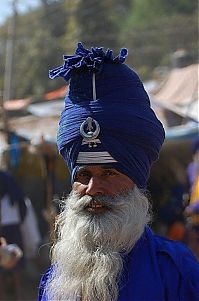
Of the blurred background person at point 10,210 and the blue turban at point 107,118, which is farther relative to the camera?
the blurred background person at point 10,210

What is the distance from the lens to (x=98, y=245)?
9.08 feet

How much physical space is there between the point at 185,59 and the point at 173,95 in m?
2.20

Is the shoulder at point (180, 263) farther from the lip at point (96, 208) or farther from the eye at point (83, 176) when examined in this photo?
the eye at point (83, 176)

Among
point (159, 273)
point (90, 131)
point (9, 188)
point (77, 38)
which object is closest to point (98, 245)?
point (159, 273)

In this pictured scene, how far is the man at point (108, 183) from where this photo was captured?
8.95ft

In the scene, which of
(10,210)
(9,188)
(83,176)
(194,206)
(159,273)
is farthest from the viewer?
(10,210)

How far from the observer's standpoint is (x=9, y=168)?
992 centimetres

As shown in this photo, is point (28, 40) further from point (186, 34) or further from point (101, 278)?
point (101, 278)

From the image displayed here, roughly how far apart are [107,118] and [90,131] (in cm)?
8

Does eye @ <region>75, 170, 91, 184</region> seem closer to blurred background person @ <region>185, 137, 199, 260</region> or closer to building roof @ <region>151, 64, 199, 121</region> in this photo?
blurred background person @ <region>185, 137, 199, 260</region>

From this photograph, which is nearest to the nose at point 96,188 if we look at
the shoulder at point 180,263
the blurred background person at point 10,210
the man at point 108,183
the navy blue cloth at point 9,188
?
the man at point 108,183

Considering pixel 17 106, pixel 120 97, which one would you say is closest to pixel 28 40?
pixel 17 106

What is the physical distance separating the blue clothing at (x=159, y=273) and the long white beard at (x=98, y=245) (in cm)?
4

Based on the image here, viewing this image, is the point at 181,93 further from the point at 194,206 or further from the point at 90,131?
the point at 90,131
